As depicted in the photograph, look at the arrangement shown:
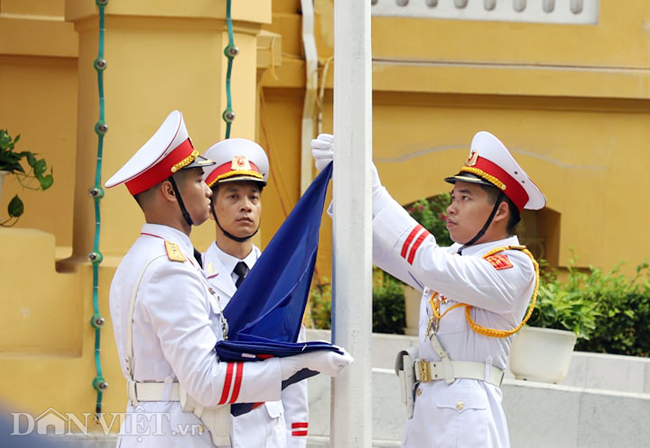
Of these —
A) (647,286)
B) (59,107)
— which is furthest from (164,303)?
(647,286)

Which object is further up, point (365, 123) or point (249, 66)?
point (249, 66)

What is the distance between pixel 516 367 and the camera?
730 cm

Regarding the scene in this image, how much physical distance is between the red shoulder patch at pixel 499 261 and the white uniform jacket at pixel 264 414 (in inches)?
32.9

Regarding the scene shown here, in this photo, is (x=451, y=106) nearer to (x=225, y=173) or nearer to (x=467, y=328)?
(x=225, y=173)

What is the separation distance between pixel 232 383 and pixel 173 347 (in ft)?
0.67

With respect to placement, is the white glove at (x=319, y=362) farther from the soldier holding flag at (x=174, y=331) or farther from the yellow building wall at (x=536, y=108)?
the yellow building wall at (x=536, y=108)

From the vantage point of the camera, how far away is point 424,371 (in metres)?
4.87

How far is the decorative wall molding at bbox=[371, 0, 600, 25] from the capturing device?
33.9 feet

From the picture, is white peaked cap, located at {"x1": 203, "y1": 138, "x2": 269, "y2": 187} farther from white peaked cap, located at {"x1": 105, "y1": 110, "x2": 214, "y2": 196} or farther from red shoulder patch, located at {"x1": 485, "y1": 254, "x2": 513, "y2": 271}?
white peaked cap, located at {"x1": 105, "y1": 110, "x2": 214, "y2": 196}

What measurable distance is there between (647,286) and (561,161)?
1717mm

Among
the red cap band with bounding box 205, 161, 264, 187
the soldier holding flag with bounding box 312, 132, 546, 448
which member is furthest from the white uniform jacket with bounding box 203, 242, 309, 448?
the soldier holding flag with bounding box 312, 132, 546, 448

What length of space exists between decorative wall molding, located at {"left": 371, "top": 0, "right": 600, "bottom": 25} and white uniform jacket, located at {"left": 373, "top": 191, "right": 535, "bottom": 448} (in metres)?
5.64

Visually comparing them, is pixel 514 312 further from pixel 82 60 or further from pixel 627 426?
pixel 82 60

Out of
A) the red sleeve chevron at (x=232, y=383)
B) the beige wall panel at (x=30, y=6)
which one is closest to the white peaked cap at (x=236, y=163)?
the red sleeve chevron at (x=232, y=383)
